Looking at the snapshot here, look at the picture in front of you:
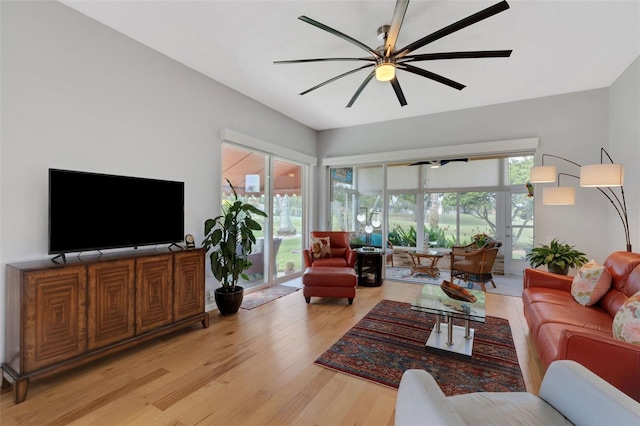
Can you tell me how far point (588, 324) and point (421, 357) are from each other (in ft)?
4.16

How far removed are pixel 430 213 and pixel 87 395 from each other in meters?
6.87

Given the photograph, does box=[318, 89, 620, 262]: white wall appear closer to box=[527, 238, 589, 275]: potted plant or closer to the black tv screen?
box=[527, 238, 589, 275]: potted plant

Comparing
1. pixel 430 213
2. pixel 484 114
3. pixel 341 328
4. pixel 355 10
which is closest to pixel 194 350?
pixel 341 328

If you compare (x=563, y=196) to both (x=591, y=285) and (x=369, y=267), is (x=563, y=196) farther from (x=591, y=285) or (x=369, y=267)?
(x=369, y=267)

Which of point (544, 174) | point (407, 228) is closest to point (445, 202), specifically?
point (407, 228)

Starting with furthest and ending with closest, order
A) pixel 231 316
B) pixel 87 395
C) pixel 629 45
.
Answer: pixel 231 316
pixel 629 45
pixel 87 395

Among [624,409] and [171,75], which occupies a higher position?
[171,75]

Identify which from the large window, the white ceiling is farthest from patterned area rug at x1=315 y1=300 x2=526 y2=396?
the white ceiling

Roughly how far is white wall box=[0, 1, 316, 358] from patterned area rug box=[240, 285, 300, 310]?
2.01 ft

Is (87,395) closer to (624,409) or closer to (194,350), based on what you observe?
(194,350)

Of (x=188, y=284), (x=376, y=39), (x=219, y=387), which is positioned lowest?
(x=219, y=387)

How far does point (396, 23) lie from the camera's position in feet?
6.30

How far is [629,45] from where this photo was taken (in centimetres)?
295

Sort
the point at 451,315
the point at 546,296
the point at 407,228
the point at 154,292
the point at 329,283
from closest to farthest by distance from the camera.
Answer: the point at 451,315
the point at 154,292
the point at 546,296
the point at 329,283
the point at 407,228
